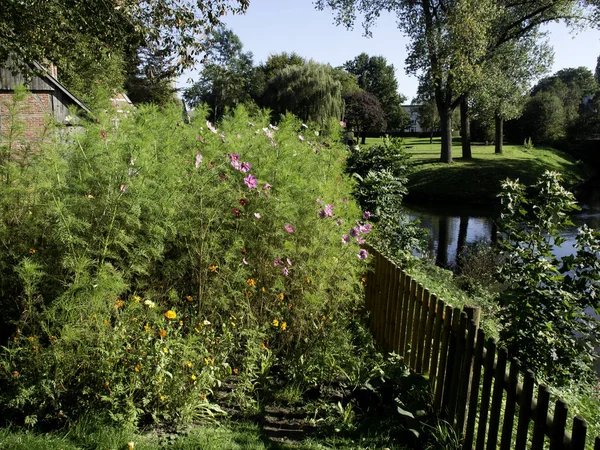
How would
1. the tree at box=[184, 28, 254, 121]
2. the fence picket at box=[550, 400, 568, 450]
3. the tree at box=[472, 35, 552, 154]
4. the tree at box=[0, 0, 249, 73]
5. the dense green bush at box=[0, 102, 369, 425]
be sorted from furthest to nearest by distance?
1. the tree at box=[184, 28, 254, 121]
2. the tree at box=[472, 35, 552, 154]
3. the tree at box=[0, 0, 249, 73]
4. the dense green bush at box=[0, 102, 369, 425]
5. the fence picket at box=[550, 400, 568, 450]

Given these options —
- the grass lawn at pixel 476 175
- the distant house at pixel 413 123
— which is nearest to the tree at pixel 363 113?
the distant house at pixel 413 123

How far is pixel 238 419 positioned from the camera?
3.38 meters

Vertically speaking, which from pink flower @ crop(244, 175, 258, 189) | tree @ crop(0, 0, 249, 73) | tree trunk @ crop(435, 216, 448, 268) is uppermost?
tree @ crop(0, 0, 249, 73)

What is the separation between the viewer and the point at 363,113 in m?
50.2

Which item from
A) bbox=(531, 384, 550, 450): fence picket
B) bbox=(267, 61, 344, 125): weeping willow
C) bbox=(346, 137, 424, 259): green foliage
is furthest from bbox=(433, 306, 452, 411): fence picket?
bbox=(267, 61, 344, 125): weeping willow

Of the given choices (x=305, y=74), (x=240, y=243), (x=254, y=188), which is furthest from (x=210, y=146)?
(x=305, y=74)

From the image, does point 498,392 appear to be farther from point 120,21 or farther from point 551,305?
point 120,21

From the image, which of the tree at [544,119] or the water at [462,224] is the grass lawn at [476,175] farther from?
the tree at [544,119]

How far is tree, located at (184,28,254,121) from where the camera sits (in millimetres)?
49750

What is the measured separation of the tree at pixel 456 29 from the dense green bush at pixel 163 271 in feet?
60.2

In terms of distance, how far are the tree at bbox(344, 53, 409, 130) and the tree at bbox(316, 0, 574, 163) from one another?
36.8 metres

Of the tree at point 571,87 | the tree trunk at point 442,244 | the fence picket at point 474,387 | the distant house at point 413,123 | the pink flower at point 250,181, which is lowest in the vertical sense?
the tree trunk at point 442,244

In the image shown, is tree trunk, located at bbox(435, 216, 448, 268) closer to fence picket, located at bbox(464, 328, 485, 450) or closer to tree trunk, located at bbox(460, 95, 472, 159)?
fence picket, located at bbox(464, 328, 485, 450)

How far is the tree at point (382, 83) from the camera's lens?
65.2m
